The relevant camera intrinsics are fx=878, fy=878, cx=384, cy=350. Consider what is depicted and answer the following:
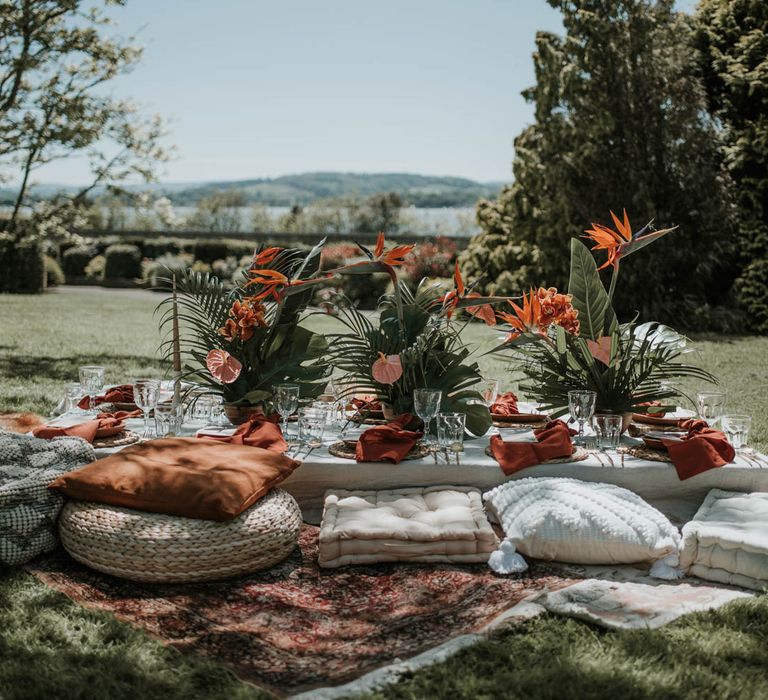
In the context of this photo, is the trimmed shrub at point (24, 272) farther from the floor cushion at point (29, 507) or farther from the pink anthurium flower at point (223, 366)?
the floor cushion at point (29, 507)

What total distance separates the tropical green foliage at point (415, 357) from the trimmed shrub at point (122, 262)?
63.6 ft

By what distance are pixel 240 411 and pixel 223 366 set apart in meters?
0.34

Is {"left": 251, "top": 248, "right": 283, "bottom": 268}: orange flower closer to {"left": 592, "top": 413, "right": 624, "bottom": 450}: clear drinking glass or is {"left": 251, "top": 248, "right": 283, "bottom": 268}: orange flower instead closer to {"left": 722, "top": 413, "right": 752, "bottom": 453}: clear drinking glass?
{"left": 592, "top": 413, "right": 624, "bottom": 450}: clear drinking glass

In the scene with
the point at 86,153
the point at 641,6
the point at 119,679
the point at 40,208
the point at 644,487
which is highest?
the point at 641,6

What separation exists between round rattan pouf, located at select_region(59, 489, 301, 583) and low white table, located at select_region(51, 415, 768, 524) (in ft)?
1.92

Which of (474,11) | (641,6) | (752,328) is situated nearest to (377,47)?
(474,11)

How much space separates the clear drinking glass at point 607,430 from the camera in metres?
4.04

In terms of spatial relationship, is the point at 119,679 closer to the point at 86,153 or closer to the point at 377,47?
the point at 86,153

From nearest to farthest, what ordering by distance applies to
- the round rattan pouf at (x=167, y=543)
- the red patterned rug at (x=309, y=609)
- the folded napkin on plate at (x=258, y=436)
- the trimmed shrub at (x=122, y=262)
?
the red patterned rug at (x=309, y=609)
the round rattan pouf at (x=167, y=543)
the folded napkin on plate at (x=258, y=436)
the trimmed shrub at (x=122, y=262)

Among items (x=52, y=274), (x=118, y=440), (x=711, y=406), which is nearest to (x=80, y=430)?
(x=118, y=440)

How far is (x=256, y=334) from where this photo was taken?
15.0 feet

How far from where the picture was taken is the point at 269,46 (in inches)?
797

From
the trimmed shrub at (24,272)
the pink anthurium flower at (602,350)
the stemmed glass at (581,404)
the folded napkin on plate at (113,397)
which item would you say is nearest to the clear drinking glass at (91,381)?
the folded napkin on plate at (113,397)

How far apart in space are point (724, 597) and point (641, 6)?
11.4 meters
